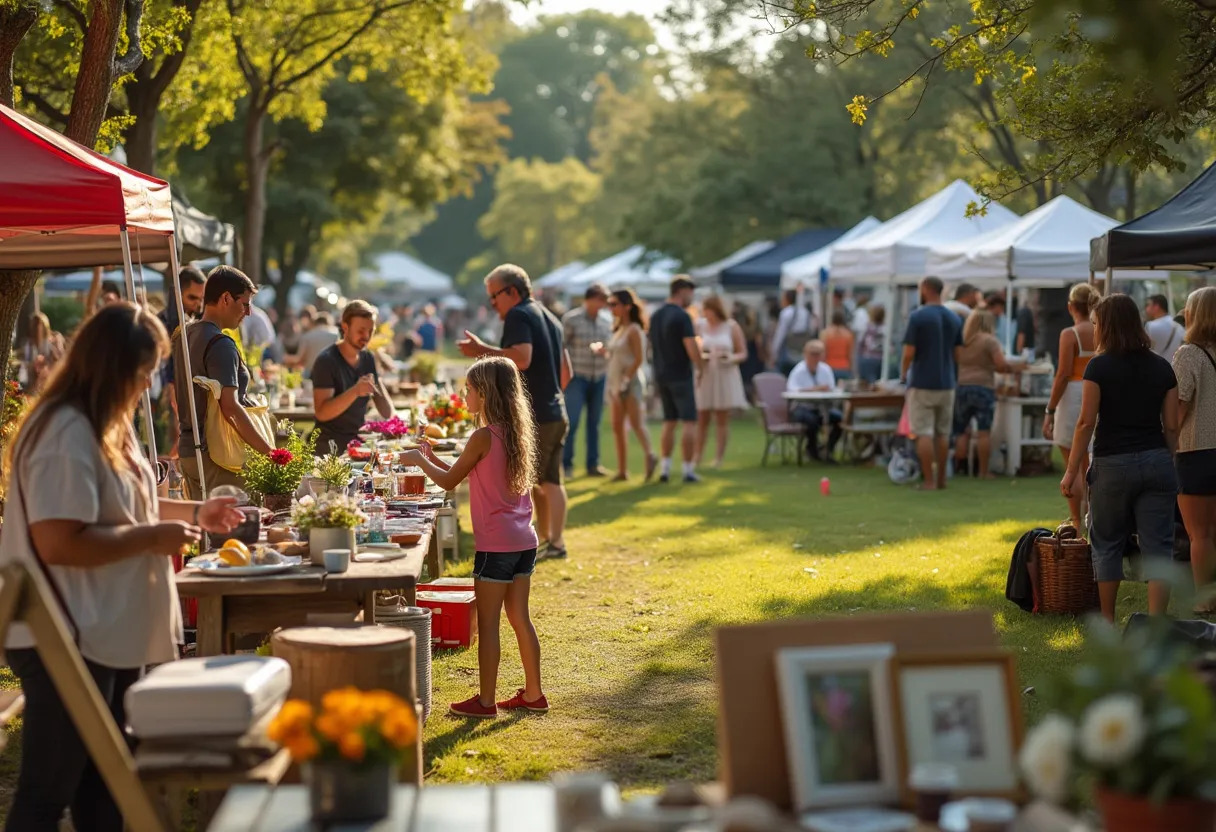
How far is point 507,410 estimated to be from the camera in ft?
20.1

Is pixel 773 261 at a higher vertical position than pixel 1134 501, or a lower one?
higher

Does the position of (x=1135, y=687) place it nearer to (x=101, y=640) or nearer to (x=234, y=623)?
(x=101, y=640)

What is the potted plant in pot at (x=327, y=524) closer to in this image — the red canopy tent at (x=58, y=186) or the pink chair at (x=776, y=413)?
the red canopy tent at (x=58, y=186)

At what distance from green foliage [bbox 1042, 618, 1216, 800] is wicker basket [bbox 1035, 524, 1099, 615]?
216 inches

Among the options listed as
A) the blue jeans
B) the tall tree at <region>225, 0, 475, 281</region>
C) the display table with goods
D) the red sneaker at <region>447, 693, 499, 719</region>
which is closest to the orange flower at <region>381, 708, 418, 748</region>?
the display table with goods

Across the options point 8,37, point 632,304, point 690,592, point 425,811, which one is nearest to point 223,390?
point 8,37

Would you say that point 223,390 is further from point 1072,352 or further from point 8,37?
point 1072,352

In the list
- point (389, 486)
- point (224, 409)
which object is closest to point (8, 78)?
point (224, 409)

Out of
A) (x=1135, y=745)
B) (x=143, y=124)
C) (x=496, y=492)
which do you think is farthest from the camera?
(x=143, y=124)

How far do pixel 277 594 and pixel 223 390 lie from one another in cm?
231

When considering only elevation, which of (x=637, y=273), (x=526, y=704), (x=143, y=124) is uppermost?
(x=143, y=124)

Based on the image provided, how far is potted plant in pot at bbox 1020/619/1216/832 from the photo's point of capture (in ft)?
8.89

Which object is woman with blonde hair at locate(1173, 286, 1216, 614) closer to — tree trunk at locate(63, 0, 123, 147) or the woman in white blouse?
the woman in white blouse

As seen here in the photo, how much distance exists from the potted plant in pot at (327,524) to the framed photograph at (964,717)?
101 inches
